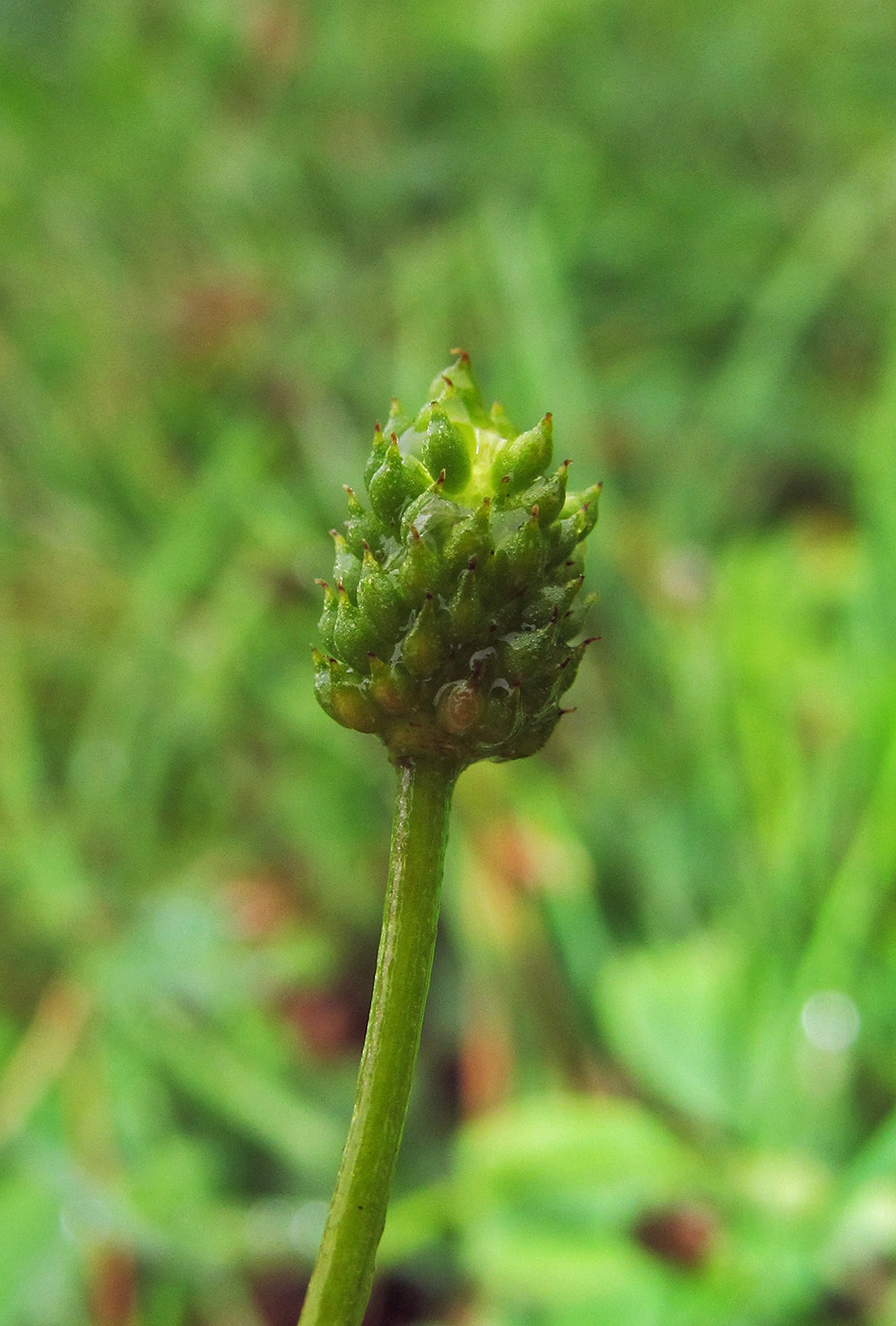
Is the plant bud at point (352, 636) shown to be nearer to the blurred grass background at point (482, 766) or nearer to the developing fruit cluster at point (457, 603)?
the developing fruit cluster at point (457, 603)

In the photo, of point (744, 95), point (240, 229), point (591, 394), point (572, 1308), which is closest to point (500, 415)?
point (572, 1308)

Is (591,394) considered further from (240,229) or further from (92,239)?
(92,239)

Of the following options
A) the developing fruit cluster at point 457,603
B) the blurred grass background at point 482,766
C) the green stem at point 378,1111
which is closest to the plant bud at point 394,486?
the developing fruit cluster at point 457,603

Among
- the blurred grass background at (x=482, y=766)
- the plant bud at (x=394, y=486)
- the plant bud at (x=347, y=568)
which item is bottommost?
the plant bud at (x=347, y=568)

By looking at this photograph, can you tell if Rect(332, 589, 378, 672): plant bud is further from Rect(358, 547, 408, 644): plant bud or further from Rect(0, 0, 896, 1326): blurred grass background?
A: Rect(0, 0, 896, 1326): blurred grass background

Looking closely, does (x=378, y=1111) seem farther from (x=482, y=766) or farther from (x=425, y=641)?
(x=482, y=766)

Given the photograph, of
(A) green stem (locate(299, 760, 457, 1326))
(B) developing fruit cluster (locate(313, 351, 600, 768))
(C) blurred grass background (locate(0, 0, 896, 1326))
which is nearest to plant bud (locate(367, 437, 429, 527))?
(B) developing fruit cluster (locate(313, 351, 600, 768))
